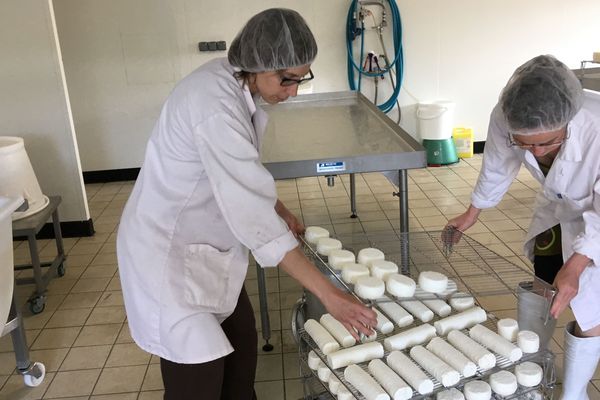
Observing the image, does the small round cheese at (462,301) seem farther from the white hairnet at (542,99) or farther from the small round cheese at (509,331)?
the white hairnet at (542,99)

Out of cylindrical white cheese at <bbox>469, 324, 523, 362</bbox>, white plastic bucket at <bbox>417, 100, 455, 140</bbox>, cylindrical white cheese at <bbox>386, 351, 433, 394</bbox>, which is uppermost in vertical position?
cylindrical white cheese at <bbox>469, 324, 523, 362</bbox>

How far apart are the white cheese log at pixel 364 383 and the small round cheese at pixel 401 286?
253 mm

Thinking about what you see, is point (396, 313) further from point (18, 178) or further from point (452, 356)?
point (18, 178)

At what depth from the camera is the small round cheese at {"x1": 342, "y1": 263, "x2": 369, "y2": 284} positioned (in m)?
1.57

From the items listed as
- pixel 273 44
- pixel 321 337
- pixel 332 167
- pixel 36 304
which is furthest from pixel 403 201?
pixel 36 304

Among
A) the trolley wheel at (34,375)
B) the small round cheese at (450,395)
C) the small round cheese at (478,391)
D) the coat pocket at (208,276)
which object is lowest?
the trolley wheel at (34,375)

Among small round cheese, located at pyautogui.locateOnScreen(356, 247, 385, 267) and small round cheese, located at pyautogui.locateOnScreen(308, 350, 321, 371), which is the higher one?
small round cheese, located at pyautogui.locateOnScreen(356, 247, 385, 267)

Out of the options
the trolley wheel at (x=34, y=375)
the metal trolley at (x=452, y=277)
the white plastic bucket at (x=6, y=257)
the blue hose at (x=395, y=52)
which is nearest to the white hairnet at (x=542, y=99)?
the metal trolley at (x=452, y=277)

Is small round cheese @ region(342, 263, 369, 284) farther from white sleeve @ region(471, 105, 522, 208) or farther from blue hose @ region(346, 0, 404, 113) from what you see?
blue hose @ region(346, 0, 404, 113)

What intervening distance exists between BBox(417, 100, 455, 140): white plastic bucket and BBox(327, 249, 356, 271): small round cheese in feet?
10.2

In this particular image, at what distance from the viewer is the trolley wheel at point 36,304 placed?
8.93ft

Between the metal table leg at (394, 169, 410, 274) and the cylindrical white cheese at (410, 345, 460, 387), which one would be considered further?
the metal table leg at (394, 169, 410, 274)

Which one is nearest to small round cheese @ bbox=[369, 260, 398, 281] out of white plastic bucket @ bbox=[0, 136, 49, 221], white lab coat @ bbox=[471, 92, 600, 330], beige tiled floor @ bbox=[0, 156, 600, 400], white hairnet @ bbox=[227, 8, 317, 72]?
white lab coat @ bbox=[471, 92, 600, 330]

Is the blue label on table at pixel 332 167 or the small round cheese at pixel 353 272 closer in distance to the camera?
the small round cheese at pixel 353 272
